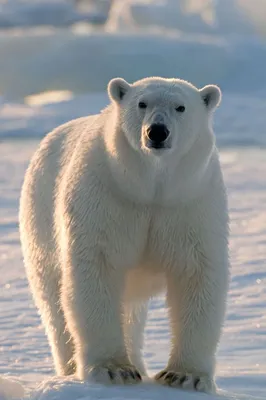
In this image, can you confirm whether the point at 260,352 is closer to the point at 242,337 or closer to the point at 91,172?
the point at 242,337

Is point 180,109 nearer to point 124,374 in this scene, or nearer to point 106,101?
point 124,374

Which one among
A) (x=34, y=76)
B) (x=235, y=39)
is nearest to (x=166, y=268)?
(x=34, y=76)

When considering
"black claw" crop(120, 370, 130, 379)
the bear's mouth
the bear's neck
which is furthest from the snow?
the bear's mouth

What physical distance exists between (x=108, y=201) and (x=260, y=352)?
1191 mm

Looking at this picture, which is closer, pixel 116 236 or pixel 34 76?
pixel 116 236

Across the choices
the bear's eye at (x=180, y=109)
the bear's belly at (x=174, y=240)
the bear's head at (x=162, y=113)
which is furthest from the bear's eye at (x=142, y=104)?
the bear's belly at (x=174, y=240)

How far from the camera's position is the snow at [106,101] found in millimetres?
4004

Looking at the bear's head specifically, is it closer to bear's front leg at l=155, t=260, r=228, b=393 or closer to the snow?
bear's front leg at l=155, t=260, r=228, b=393

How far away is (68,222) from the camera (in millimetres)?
3350

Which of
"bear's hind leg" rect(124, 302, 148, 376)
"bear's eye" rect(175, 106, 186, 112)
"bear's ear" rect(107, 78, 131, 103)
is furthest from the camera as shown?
"bear's hind leg" rect(124, 302, 148, 376)

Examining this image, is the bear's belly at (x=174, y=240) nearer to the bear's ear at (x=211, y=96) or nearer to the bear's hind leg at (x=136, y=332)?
the bear's ear at (x=211, y=96)

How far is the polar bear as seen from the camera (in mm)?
3236

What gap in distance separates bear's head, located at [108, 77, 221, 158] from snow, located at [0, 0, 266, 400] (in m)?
0.76

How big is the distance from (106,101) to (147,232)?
36.6ft
